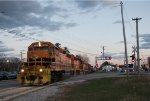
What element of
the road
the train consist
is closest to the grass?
the road

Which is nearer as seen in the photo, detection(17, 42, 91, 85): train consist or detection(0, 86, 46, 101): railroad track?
detection(0, 86, 46, 101): railroad track

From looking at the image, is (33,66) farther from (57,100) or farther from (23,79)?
(57,100)

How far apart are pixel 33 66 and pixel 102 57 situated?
115 metres

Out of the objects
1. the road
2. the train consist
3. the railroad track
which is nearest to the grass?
the road

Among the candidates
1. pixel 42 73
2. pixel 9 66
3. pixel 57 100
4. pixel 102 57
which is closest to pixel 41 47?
pixel 42 73

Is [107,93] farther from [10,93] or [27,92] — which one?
[10,93]

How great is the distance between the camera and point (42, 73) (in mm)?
37062

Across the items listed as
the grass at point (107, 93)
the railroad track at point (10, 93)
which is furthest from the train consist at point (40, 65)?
the grass at point (107, 93)

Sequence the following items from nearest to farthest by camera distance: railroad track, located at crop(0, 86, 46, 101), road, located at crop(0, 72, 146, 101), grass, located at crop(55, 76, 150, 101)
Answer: grass, located at crop(55, 76, 150, 101), road, located at crop(0, 72, 146, 101), railroad track, located at crop(0, 86, 46, 101)

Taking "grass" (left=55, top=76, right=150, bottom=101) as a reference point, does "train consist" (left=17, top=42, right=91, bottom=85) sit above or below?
above

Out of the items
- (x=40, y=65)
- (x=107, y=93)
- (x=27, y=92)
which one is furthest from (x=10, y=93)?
(x=40, y=65)

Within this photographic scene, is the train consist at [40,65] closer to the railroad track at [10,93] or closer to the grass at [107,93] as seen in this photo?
the railroad track at [10,93]

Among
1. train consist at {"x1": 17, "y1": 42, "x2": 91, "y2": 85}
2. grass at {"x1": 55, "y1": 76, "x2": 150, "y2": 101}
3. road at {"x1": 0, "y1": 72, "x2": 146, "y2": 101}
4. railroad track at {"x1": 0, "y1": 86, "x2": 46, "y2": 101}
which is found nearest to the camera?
grass at {"x1": 55, "y1": 76, "x2": 150, "y2": 101}

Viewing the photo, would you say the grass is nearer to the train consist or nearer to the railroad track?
the railroad track
